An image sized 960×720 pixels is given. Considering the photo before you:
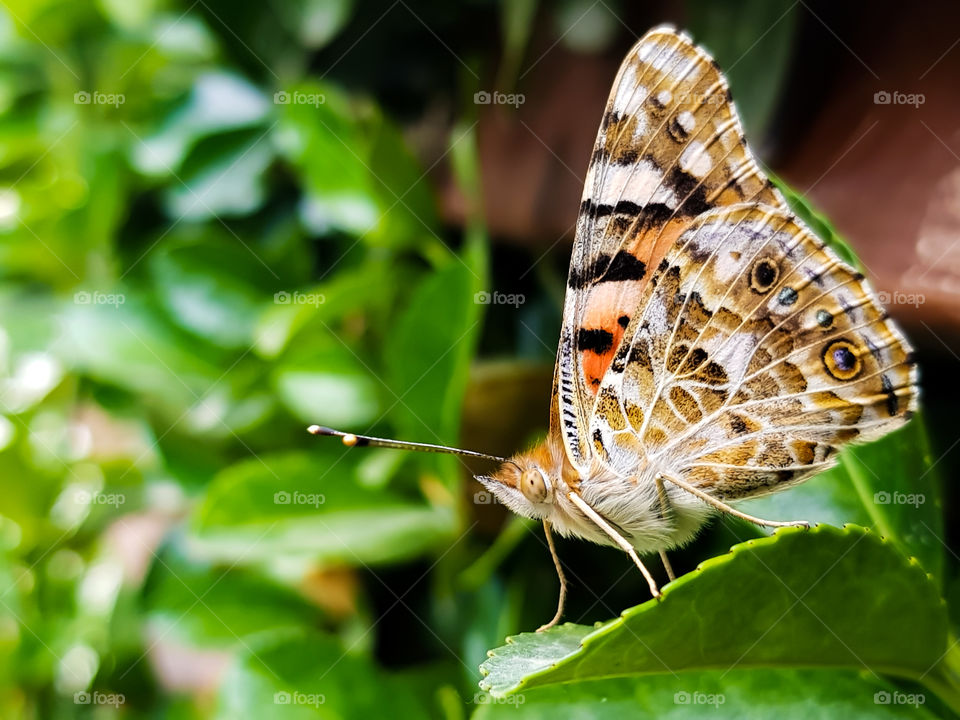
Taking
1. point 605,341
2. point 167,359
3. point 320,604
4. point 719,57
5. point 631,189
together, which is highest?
point 719,57

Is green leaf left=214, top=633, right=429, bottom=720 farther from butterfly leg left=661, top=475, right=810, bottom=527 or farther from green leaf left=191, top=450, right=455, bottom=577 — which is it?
butterfly leg left=661, top=475, right=810, bottom=527

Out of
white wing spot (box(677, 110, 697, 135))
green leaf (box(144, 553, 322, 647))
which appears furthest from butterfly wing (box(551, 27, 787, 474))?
green leaf (box(144, 553, 322, 647))

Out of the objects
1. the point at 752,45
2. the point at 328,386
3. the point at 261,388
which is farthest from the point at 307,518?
the point at 752,45

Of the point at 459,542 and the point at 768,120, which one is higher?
the point at 768,120

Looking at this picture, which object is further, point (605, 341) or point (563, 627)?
point (605, 341)

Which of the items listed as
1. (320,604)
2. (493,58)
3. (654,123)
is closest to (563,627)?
(654,123)

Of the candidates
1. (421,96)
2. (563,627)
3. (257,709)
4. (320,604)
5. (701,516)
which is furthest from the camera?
(421,96)

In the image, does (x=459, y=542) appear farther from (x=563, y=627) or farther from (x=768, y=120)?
(x=768, y=120)

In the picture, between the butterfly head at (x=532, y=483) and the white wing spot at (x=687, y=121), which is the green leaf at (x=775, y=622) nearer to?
the butterfly head at (x=532, y=483)
